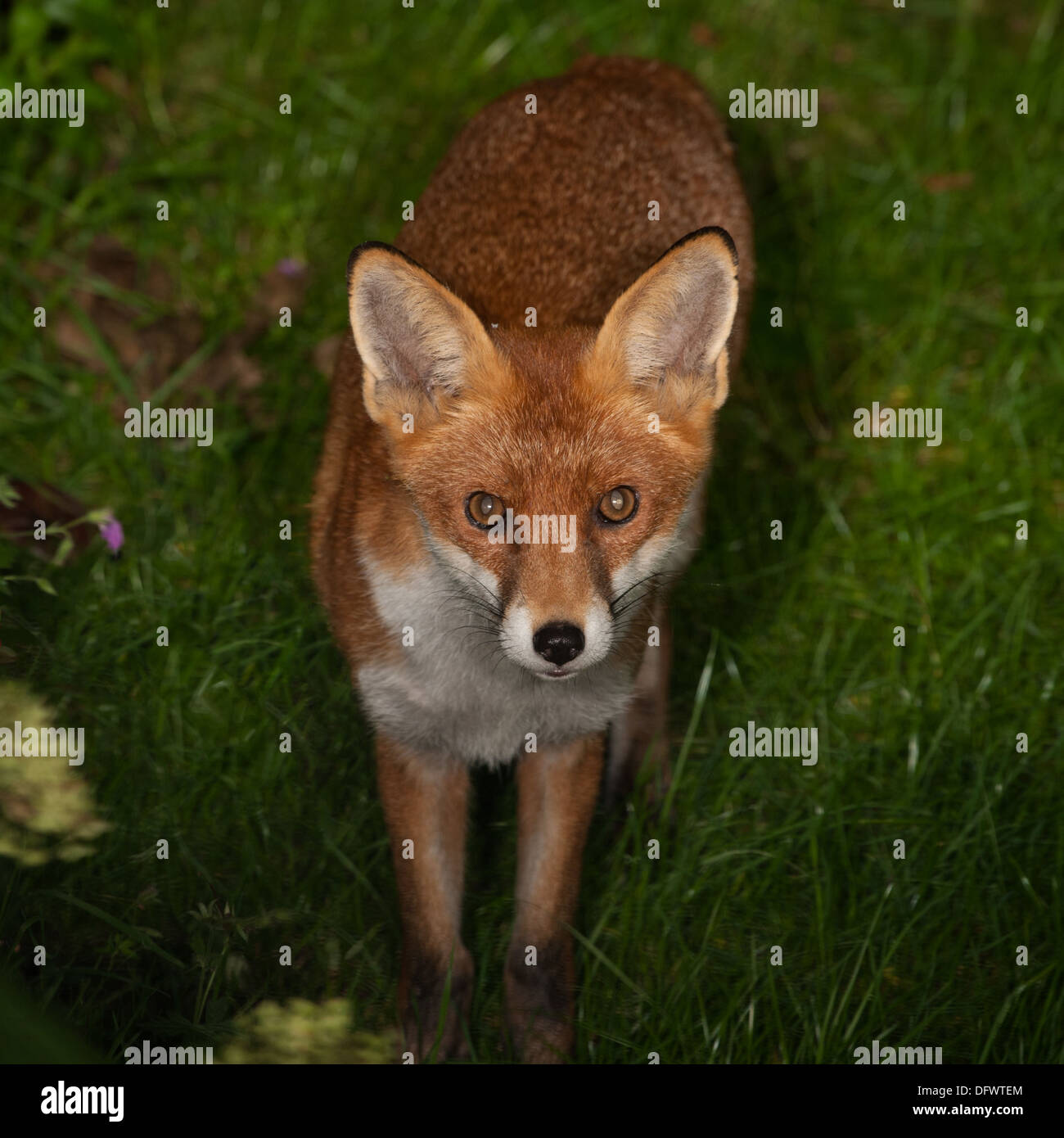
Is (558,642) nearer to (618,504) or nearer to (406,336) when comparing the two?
(618,504)

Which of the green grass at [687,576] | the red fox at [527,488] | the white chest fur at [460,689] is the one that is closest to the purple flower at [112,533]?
the green grass at [687,576]

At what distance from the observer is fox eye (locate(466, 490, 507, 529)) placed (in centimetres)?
312

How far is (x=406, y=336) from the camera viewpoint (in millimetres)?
3248

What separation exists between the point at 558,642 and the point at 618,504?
418 millimetres

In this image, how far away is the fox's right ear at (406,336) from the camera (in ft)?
10.2

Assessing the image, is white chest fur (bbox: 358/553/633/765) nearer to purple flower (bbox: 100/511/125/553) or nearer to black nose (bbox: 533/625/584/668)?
black nose (bbox: 533/625/584/668)

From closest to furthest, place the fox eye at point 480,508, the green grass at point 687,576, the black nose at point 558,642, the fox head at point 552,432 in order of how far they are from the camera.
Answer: the black nose at point 558,642
the fox head at point 552,432
the fox eye at point 480,508
the green grass at point 687,576

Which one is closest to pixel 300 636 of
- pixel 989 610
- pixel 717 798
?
pixel 717 798

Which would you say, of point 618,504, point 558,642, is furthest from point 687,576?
point 558,642

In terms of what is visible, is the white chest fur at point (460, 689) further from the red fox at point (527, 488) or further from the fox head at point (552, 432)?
the fox head at point (552, 432)

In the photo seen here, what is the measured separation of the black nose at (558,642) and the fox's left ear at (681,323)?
74 centimetres

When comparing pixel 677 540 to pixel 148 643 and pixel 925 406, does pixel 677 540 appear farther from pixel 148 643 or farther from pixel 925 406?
pixel 925 406

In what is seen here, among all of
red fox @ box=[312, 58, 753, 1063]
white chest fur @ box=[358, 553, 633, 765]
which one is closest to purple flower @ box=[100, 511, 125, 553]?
red fox @ box=[312, 58, 753, 1063]

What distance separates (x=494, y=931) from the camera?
3.88 metres
